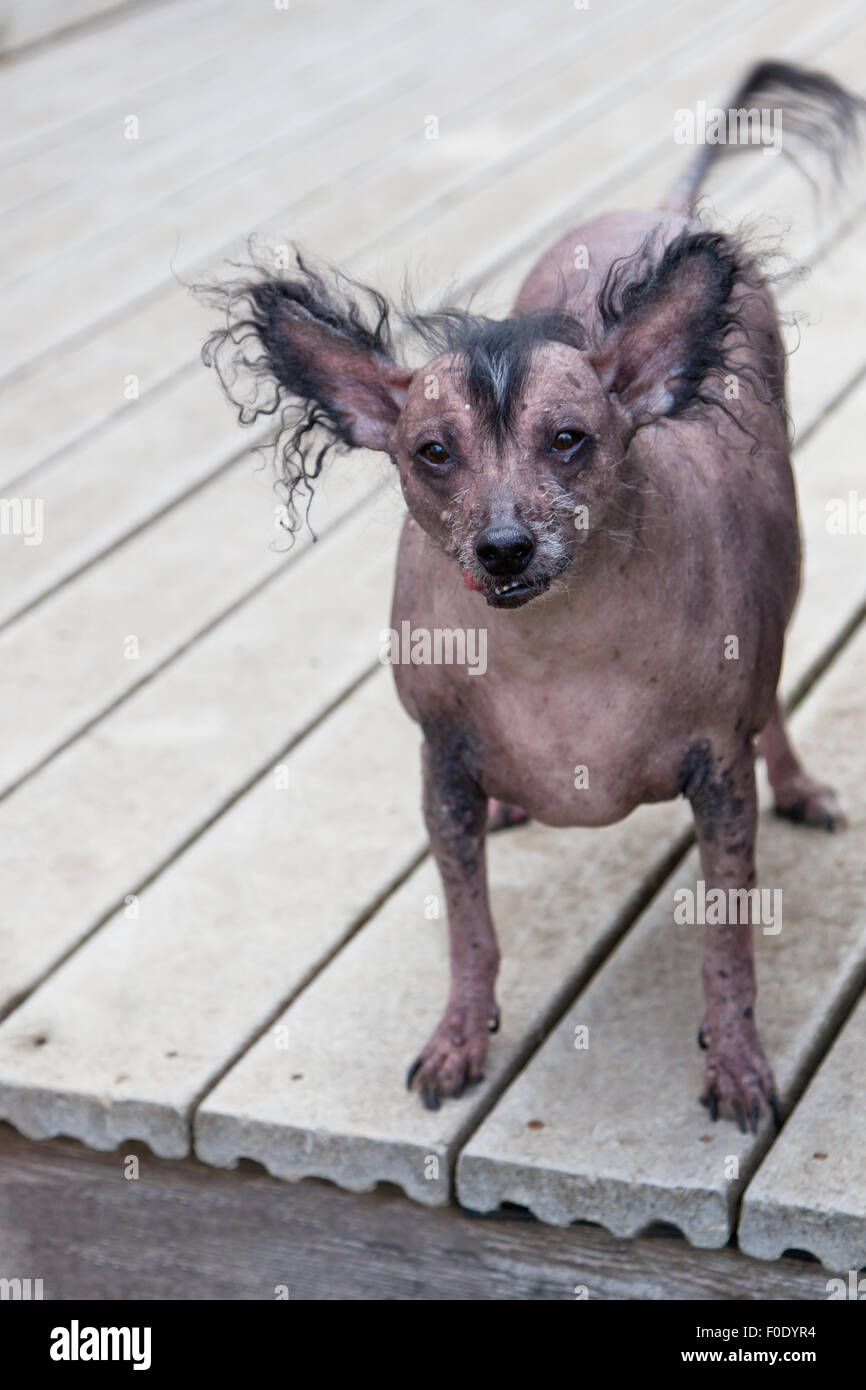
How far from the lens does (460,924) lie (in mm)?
2326

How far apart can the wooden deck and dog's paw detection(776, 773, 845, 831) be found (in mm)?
27

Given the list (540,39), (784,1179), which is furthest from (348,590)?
(540,39)

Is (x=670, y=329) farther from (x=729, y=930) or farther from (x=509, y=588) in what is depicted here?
(x=729, y=930)

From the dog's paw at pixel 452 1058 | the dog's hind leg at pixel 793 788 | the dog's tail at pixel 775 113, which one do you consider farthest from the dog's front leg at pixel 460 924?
the dog's tail at pixel 775 113

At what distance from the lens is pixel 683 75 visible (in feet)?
18.9

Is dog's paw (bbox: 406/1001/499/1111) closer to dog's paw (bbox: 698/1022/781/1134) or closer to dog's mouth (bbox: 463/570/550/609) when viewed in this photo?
dog's paw (bbox: 698/1022/781/1134)

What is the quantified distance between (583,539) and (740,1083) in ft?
2.27

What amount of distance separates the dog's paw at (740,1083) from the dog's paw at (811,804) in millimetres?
537

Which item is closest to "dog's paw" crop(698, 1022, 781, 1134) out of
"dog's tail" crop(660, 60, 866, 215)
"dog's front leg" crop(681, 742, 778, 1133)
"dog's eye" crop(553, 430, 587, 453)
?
"dog's front leg" crop(681, 742, 778, 1133)

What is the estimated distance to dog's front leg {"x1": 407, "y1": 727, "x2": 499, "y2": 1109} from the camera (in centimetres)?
227

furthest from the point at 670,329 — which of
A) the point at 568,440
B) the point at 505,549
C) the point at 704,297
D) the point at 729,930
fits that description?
the point at 729,930

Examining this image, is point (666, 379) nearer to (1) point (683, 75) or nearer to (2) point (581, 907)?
(2) point (581, 907)

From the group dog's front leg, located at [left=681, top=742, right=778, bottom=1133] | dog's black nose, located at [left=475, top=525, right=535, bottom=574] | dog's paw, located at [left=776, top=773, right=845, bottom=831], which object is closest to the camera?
dog's black nose, located at [left=475, top=525, right=535, bottom=574]
